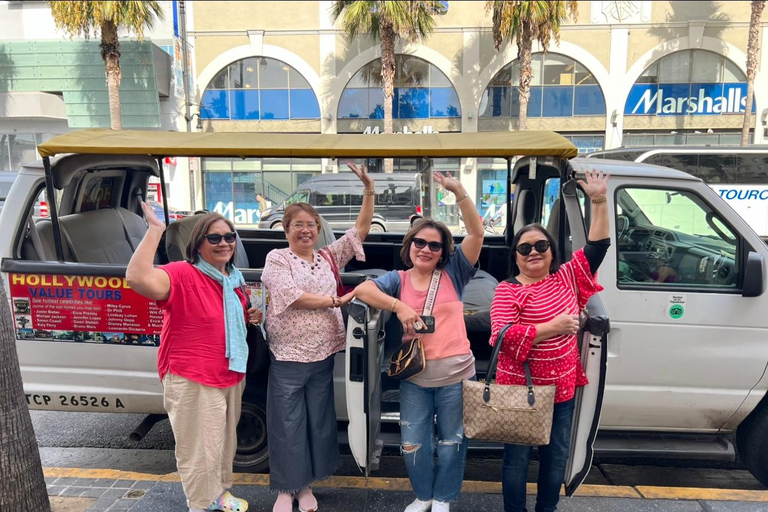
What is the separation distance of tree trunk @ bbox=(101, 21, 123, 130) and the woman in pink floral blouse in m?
17.3

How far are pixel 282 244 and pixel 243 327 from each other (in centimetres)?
254

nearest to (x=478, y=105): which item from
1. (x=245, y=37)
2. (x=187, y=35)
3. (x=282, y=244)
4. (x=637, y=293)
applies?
(x=245, y=37)

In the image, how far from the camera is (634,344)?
11.2 ft

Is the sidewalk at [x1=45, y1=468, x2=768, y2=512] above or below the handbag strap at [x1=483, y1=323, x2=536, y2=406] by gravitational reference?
below

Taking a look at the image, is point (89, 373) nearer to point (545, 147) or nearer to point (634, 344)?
point (545, 147)

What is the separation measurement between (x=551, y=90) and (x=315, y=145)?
21176 mm

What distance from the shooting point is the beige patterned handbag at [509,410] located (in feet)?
8.64

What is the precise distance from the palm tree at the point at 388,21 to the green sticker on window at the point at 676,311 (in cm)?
1778

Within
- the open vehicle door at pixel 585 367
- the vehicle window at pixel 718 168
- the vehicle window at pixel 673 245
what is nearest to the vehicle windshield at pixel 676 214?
the vehicle window at pixel 673 245

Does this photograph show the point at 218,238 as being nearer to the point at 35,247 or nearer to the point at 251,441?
the point at 251,441

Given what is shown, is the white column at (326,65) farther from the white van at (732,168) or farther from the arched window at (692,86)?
the white van at (732,168)

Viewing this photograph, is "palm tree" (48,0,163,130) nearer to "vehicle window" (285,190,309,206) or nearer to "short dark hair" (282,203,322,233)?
"vehicle window" (285,190,309,206)

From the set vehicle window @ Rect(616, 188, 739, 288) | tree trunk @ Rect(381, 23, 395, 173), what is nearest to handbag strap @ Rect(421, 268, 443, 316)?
vehicle window @ Rect(616, 188, 739, 288)

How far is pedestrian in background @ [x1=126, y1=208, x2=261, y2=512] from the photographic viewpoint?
9.25 ft
